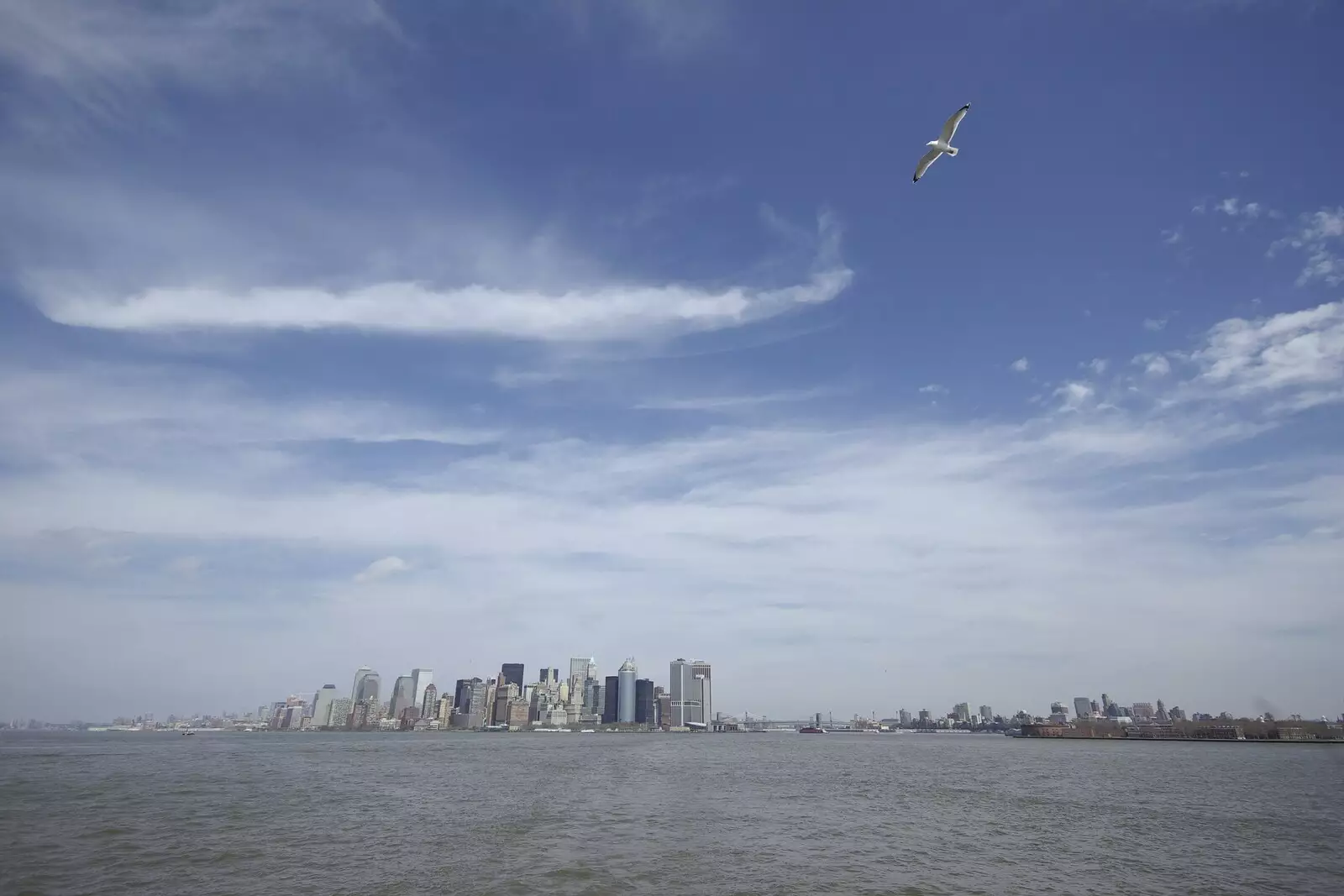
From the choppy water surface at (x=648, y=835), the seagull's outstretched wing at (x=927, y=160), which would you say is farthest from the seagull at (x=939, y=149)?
the choppy water surface at (x=648, y=835)

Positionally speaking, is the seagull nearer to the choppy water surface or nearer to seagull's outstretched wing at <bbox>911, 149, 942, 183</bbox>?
seagull's outstretched wing at <bbox>911, 149, 942, 183</bbox>

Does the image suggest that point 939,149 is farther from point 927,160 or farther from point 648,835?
point 648,835

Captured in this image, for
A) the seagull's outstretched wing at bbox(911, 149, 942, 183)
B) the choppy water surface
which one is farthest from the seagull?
the choppy water surface

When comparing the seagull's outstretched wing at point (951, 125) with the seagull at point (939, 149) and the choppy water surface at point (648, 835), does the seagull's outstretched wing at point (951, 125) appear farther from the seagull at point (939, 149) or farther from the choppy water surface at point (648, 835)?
the choppy water surface at point (648, 835)

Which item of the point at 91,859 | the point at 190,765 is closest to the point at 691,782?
the point at 91,859

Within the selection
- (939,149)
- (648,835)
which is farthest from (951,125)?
(648,835)
